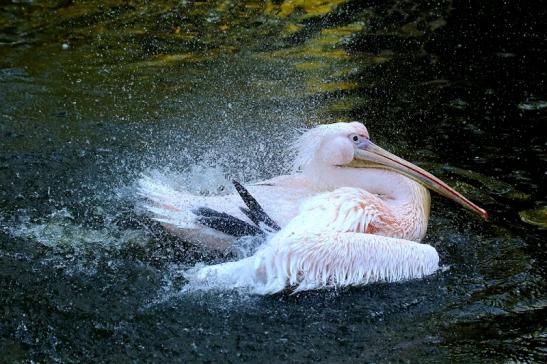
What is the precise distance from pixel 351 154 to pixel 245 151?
139 centimetres

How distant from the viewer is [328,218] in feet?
13.6

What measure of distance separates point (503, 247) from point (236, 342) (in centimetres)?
183

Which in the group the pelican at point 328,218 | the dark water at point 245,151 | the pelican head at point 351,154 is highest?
the pelican head at point 351,154

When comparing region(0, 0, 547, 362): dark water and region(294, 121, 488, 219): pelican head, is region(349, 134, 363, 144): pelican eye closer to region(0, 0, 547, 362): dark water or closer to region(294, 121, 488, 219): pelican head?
region(294, 121, 488, 219): pelican head

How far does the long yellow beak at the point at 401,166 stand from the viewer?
4605mm

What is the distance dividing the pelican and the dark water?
122mm

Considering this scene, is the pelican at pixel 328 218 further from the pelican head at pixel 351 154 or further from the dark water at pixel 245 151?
the dark water at pixel 245 151

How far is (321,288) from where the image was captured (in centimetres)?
412

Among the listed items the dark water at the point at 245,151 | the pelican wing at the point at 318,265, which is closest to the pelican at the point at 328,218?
the pelican wing at the point at 318,265

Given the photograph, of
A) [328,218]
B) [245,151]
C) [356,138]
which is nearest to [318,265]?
[328,218]

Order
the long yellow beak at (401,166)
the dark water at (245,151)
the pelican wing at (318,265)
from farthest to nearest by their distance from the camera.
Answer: the long yellow beak at (401,166) < the pelican wing at (318,265) < the dark water at (245,151)


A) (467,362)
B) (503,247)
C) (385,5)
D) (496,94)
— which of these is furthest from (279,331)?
(385,5)

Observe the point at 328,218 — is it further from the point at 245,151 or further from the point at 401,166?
the point at 245,151

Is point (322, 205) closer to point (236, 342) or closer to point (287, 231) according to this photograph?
point (287, 231)
